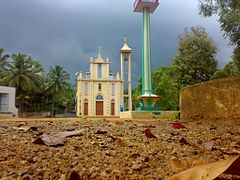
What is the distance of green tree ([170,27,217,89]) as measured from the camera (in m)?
17.0

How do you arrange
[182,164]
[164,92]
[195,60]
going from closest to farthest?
[182,164] < [195,60] < [164,92]

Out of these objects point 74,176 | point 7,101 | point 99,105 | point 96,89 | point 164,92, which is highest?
point 96,89

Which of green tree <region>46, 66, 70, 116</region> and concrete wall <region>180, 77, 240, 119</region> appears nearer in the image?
concrete wall <region>180, 77, 240, 119</region>

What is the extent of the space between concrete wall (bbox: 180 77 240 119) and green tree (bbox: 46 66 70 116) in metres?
29.5

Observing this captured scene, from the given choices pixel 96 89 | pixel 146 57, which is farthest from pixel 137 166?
pixel 96 89

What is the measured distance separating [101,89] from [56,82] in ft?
22.2

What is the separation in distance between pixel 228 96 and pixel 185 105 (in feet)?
4.87

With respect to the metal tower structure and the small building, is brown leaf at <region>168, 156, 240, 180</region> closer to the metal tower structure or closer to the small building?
the metal tower structure

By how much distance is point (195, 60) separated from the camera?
1705 cm

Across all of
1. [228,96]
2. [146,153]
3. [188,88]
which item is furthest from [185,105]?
[146,153]

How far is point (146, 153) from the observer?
60.1 inches

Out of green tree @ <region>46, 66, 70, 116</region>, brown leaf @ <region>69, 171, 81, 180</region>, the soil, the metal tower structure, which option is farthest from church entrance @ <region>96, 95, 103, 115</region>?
brown leaf @ <region>69, 171, 81, 180</region>

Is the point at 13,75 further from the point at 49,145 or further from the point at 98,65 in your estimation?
the point at 49,145

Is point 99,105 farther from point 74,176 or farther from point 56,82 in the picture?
point 74,176
